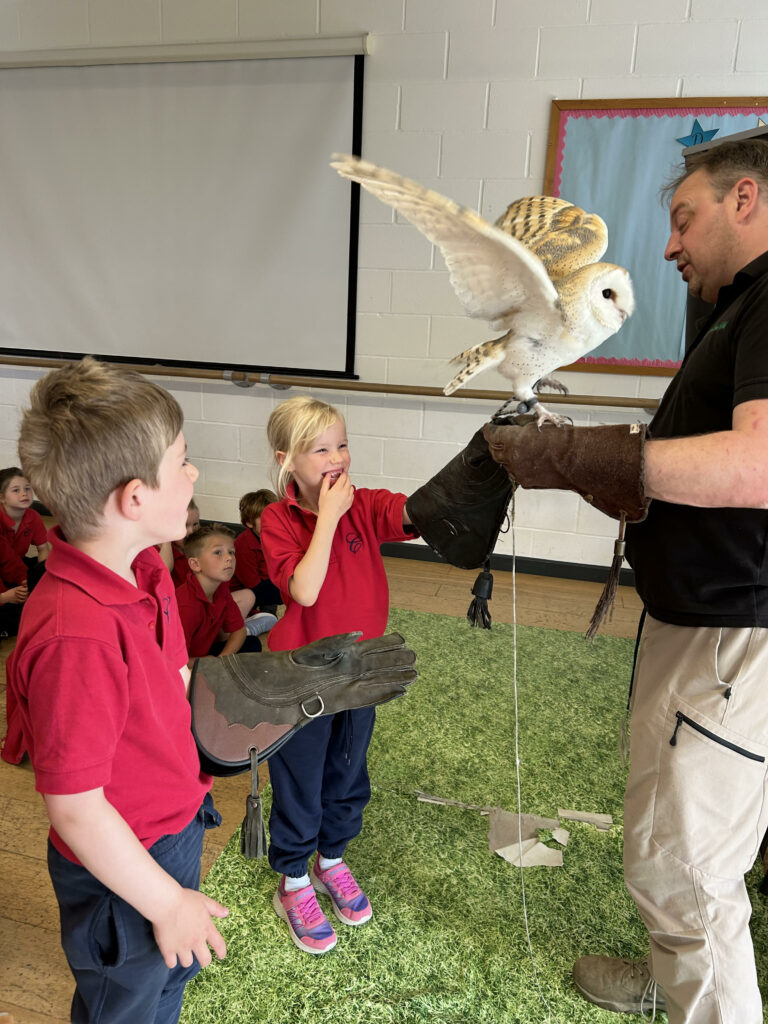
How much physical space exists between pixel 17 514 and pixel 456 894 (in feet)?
7.39

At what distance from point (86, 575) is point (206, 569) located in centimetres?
151

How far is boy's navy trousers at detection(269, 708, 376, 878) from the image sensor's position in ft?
4.09

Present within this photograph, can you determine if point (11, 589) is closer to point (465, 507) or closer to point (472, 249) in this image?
point (465, 507)

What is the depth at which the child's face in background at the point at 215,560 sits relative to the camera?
221 centimetres

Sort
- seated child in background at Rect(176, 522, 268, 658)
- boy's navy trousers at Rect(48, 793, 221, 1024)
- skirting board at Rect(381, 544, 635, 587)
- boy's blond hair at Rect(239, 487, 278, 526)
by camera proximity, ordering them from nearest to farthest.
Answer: boy's navy trousers at Rect(48, 793, 221, 1024)
seated child in background at Rect(176, 522, 268, 658)
boy's blond hair at Rect(239, 487, 278, 526)
skirting board at Rect(381, 544, 635, 587)

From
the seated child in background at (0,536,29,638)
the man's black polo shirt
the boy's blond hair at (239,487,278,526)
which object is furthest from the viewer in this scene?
the boy's blond hair at (239,487,278,526)

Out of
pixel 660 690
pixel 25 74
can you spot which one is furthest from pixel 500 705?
pixel 25 74

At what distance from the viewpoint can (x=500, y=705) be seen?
2.20 m

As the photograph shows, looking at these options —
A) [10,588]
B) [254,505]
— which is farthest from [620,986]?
[10,588]

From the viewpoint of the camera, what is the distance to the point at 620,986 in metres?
1.23

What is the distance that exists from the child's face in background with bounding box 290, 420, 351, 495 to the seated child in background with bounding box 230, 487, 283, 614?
4.07 feet

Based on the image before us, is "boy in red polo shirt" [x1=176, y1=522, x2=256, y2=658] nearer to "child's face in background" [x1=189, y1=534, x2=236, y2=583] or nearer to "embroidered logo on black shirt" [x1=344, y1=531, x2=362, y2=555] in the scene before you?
"child's face in background" [x1=189, y1=534, x2=236, y2=583]

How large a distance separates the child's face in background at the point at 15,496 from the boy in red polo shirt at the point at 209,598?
884mm

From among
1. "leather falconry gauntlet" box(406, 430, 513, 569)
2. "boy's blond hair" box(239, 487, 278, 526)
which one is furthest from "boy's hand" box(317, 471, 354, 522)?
"boy's blond hair" box(239, 487, 278, 526)
